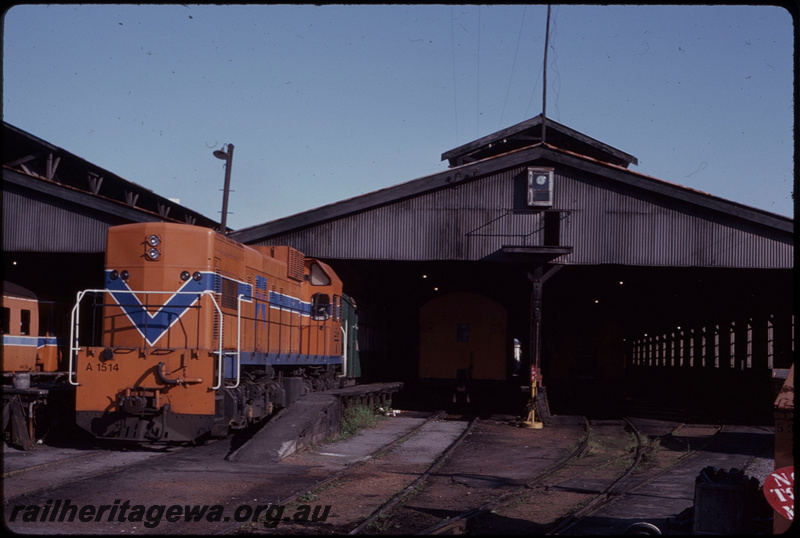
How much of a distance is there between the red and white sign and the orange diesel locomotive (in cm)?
887

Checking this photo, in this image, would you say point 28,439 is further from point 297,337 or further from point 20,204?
point 20,204

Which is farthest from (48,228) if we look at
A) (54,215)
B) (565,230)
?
(565,230)

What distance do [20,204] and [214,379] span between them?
10370 mm

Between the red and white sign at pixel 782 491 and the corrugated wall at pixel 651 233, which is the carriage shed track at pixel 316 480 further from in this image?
the corrugated wall at pixel 651 233

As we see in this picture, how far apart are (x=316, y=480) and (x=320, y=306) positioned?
28.7 feet

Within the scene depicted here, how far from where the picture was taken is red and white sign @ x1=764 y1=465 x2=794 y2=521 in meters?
5.83

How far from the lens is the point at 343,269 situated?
24859mm

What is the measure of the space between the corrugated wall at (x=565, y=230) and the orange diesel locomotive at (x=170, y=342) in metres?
6.61

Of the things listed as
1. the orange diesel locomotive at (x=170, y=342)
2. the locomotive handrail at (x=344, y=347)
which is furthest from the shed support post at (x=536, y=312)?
the orange diesel locomotive at (x=170, y=342)

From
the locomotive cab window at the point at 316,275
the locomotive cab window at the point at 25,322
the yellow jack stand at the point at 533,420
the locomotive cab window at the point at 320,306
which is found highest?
the locomotive cab window at the point at 316,275

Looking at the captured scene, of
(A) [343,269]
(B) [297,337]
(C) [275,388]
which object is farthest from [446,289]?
(C) [275,388]

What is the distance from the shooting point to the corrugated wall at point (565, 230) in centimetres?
2098

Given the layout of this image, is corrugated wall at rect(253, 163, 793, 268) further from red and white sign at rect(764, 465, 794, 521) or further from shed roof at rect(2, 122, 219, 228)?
red and white sign at rect(764, 465, 794, 521)

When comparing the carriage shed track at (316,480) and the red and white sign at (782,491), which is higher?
the red and white sign at (782,491)
